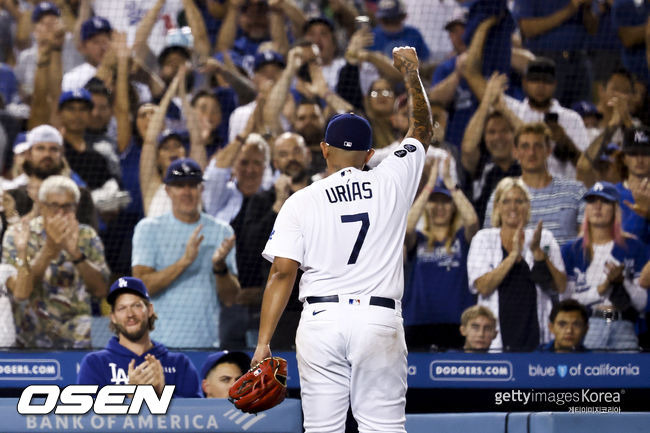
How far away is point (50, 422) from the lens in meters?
4.55

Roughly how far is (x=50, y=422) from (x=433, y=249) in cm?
274

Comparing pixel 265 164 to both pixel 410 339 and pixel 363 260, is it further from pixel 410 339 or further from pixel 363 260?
pixel 363 260

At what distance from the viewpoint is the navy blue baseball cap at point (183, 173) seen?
20.0 feet

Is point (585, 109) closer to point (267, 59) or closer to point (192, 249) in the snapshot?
point (267, 59)

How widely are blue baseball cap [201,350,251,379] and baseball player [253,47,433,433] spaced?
1797mm

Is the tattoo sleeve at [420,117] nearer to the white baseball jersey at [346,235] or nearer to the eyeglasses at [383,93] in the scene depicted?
the white baseball jersey at [346,235]

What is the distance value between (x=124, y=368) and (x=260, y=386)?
5.80ft

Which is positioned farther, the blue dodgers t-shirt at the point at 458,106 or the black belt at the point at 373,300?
the blue dodgers t-shirt at the point at 458,106

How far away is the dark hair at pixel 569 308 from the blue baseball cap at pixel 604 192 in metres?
0.70

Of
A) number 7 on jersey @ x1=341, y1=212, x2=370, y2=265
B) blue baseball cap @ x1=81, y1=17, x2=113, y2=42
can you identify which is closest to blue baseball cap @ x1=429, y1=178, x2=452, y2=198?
number 7 on jersey @ x1=341, y1=212, x2=370, y2=265

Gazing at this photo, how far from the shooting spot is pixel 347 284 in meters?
3.48

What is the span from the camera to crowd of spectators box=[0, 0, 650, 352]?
6.01 metres

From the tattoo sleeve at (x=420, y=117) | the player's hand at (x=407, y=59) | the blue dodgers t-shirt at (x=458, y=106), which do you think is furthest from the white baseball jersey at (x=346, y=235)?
the blue dodgers t-shirt at (x=458, y=106)

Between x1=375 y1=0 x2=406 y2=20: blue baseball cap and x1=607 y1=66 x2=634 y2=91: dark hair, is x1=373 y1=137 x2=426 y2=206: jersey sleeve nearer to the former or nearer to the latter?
x1=607 y1=66 x2=634 y2=91: dark hair
